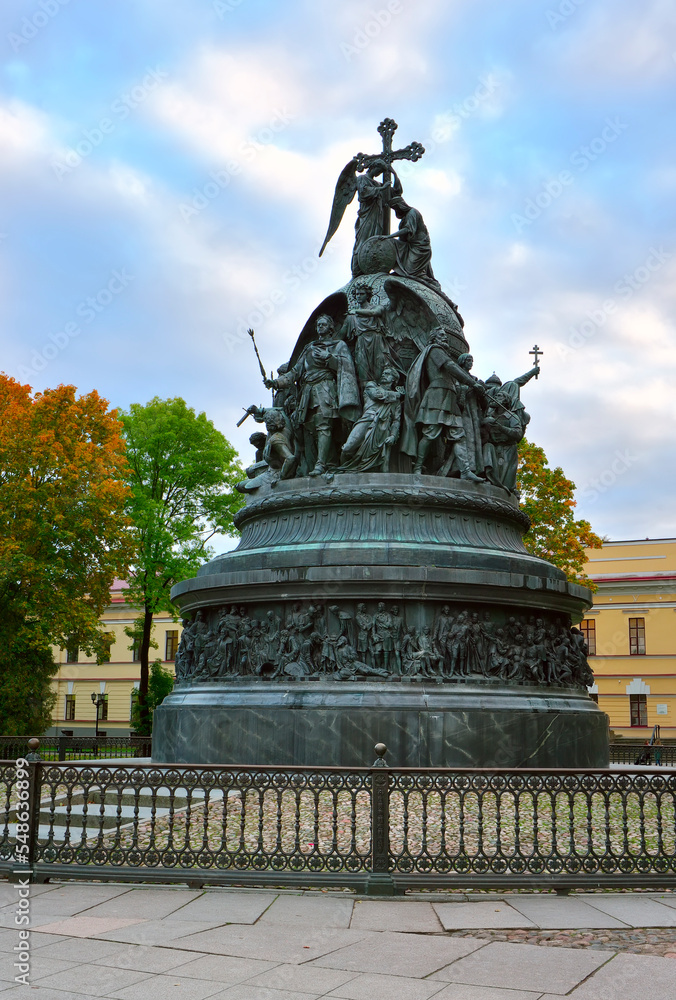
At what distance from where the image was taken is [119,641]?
59.4m

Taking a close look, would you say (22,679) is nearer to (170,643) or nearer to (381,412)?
(381,412)

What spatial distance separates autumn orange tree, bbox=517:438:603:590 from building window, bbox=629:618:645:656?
15729 mm

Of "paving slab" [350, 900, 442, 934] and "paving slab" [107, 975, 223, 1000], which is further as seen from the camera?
"paving slab" [350, 900, 442, 934]

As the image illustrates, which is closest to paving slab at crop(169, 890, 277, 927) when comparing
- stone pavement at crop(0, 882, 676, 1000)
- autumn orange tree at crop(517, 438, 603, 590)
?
stone pavement at crop(0, 882, 676, 1000)

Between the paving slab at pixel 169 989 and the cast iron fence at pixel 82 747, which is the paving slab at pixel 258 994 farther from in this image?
the cast iron fence at pixel 82 747

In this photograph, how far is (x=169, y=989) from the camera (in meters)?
5.45

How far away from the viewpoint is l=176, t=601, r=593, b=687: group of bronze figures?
1469 centimetres

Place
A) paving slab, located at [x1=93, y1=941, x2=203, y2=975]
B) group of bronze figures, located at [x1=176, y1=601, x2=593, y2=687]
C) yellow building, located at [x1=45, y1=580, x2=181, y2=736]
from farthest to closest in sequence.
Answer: yellow building, located at [x1=45, y1=580, x2=181, y2=736], group of bronze figures, located at [x1=176, y1=601, x2=593, y2=687], paving slab, located at [x1=93, y1=941, x2=203, y2=975]

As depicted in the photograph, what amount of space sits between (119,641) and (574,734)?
47.8m

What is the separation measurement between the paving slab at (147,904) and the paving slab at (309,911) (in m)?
0.70

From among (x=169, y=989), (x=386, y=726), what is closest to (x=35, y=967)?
(x=169, y=989)

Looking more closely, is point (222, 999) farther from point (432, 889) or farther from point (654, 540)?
point (654, 540)

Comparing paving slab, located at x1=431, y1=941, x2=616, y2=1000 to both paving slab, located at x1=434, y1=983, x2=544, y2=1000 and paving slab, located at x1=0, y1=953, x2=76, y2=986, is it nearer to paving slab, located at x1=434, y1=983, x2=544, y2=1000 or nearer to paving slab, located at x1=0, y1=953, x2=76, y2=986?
paving slab, located at x1=434, y1=983, x2=544, y2=1000

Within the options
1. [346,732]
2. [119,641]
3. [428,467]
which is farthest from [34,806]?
[119,641]
